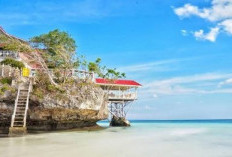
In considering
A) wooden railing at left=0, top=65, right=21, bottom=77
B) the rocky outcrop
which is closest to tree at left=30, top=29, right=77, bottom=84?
wooden railing at left=0, top=65, right=21, bottom=77

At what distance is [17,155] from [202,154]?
5.12 meters

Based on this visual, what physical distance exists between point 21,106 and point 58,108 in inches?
72.2

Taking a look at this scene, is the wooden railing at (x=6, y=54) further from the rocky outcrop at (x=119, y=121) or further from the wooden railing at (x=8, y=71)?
the rocky outcrop at (x=119, y=121)

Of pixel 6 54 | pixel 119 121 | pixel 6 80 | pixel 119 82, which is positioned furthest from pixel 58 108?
pixel 119 121

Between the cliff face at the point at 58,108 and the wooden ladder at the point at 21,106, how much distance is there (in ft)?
1.13

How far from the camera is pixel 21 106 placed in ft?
46.7

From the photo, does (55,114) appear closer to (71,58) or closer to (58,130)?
(58,130)

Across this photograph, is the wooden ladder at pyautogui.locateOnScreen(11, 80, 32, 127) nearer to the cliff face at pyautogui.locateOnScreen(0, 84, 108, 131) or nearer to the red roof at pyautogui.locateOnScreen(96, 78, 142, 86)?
the cliff face at pyautogui.locateOnScreen(0, 84, 108, 131)

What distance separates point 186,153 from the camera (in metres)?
8.34

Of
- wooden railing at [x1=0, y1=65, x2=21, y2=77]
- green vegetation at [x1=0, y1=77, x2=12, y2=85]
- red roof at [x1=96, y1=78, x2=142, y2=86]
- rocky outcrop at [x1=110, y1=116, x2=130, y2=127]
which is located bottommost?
rocky outcrop at [x1=110, y1=116, x2=130, y2=127]

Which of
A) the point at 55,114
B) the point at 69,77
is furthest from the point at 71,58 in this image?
the point at 55,114

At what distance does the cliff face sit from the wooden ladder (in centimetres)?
35

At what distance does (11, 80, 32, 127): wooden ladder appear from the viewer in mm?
13383

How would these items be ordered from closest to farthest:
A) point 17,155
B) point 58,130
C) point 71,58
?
point 17,155 < point 58,130 < point 71,58
